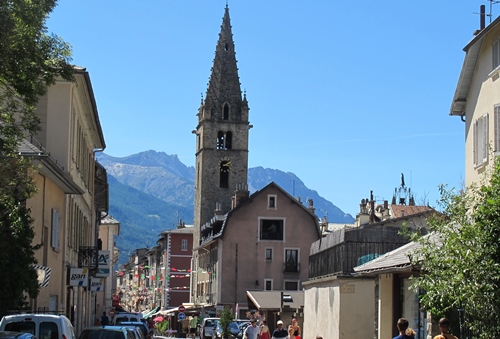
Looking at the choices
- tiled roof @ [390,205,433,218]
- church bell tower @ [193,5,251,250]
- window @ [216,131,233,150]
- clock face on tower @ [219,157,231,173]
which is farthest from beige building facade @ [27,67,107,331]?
window @ [216,131,233,150]

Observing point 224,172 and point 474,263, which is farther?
point 224,172

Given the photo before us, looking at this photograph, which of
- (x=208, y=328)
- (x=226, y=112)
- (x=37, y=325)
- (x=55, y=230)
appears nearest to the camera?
(x=37, y=325)

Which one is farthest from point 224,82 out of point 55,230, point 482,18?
point 482,18

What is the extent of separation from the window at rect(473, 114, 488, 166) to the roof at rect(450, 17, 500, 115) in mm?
1350

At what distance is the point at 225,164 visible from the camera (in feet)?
339

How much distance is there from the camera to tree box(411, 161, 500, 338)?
1272 centimetres

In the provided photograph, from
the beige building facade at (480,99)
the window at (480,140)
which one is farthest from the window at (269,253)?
the window at (480,140)

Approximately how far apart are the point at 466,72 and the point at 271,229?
173 ft

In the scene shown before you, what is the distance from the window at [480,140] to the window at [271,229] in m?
52.4

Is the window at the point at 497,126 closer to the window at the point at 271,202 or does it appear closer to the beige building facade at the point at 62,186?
the beige building facade at the point at 62,186

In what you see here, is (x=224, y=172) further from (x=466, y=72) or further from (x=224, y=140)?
(x=466, y=72)

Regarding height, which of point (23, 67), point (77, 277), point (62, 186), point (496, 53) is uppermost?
point (496, 53)

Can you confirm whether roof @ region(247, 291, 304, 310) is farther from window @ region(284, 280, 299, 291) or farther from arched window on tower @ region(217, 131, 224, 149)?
arched window on tower @ region(217, 131, 224, 149)

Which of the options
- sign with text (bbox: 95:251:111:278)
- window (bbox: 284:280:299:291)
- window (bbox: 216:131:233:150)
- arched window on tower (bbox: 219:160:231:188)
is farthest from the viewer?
window (bbox: 216:131:233:150)
